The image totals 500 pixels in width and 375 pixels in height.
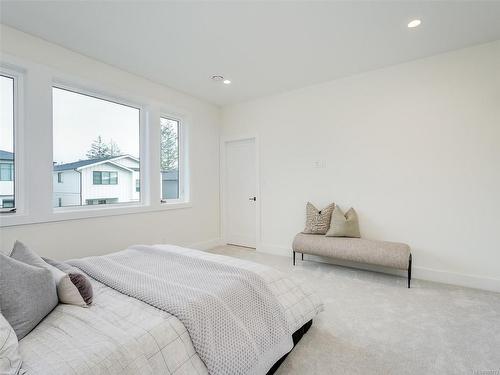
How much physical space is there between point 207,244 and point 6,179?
2848 mm

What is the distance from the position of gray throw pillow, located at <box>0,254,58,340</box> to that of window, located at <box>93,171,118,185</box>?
84.2 inches

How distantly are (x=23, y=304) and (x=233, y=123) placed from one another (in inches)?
157

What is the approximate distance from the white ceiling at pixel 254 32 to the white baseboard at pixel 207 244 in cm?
268

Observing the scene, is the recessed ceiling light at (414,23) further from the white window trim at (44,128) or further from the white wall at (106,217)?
the white window trim at (44,128)

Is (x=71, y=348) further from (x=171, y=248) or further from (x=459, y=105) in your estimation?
(x=459, y=105)

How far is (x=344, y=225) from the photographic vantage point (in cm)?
329

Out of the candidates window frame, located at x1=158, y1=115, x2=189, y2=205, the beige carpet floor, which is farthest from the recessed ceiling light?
window frame, located at x1=158, y1=115, x2=189, y2=205

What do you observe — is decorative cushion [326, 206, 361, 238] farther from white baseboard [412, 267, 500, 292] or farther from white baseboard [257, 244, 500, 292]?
white baseboard [412, 267, 500, 292]

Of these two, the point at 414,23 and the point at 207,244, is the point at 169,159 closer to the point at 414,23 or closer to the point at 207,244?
the point at 207,244

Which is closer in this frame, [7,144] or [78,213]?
[7,144]

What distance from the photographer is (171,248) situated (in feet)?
7.66

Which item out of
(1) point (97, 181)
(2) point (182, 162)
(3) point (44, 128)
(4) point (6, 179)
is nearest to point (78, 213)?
(1) point (97, 181)

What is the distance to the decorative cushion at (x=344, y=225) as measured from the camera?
3.29 m

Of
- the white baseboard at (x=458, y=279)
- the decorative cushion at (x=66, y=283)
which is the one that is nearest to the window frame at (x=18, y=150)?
the decorative cushion at (x=66, y=283)
